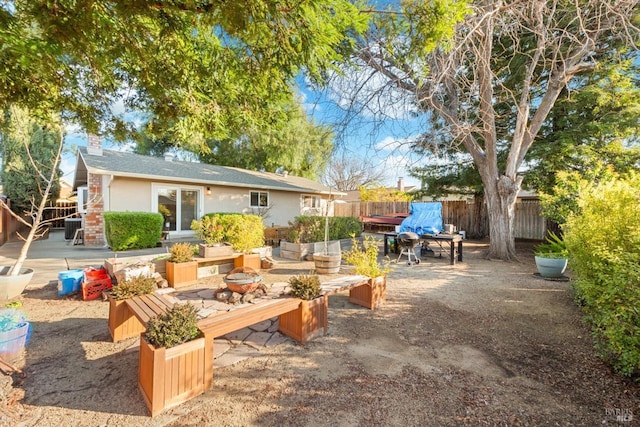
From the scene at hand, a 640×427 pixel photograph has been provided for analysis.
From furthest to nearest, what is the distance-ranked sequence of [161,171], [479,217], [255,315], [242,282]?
[479,217], [161,171], [242,282], [255,315]

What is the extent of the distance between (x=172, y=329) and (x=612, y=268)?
4.18m

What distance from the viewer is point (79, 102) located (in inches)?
155

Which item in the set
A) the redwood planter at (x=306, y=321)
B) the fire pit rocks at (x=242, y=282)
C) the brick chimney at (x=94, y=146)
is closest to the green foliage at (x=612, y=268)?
the redwood planter at (x=306, y=321)

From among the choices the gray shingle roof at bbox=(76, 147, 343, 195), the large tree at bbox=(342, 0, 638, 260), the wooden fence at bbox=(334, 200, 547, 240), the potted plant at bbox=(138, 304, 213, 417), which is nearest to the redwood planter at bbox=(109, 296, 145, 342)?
the potted plant at bbox=(138, 304, 213, 417)

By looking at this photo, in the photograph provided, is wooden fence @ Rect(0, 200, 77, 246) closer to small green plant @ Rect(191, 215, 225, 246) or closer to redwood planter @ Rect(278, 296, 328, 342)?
small green plant @ Rect(191, 215, 225, 246)

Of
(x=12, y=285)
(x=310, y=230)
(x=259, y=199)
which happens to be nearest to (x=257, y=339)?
(x=12, y=285)

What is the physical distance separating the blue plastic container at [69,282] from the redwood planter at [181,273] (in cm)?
134

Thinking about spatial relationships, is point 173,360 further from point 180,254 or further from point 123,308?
point 180,254

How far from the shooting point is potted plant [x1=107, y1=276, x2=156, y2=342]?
316cm

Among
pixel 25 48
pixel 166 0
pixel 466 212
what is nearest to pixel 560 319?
pixel 166 0

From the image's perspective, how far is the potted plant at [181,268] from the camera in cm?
512

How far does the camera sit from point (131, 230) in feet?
27.8

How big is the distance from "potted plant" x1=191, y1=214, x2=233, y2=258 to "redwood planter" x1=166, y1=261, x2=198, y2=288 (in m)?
0.51

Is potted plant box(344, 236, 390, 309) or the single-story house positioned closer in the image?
potted plant box(344, 236, 390, 309)
